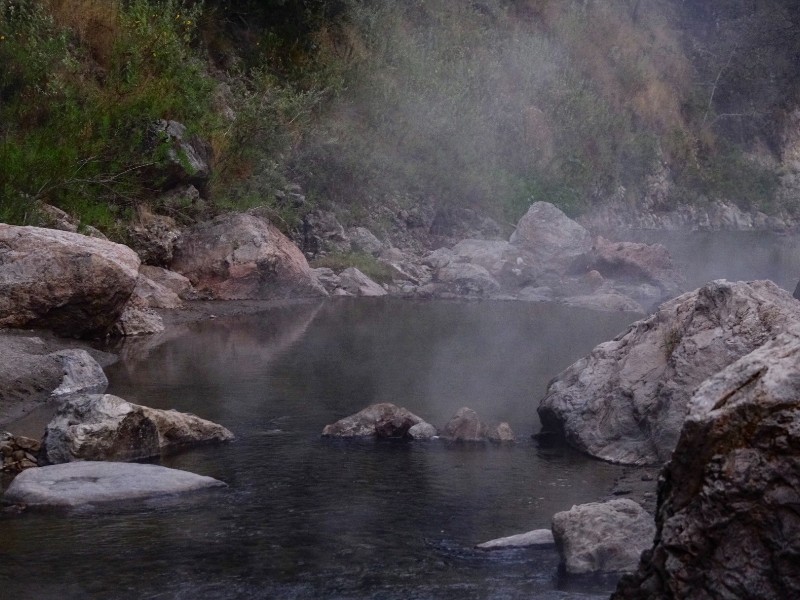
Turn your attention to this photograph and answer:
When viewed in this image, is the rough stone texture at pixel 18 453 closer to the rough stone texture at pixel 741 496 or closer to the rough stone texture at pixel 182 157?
the rough stone texture at pixel 741 496

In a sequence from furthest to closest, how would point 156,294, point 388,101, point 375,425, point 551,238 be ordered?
point 388,101 → point 551,238 → point 156,294 → point 375,425

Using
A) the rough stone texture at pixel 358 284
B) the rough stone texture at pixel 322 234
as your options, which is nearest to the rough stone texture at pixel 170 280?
the rough stone texture at pixel 358 284

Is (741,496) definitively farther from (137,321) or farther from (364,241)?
(364,241)

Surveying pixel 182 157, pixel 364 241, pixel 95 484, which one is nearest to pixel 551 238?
pixel 364 241

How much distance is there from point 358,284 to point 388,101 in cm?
822

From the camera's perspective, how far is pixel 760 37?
139ft

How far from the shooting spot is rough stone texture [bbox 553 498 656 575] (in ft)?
18.4

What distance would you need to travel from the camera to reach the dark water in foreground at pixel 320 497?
18.1 ft

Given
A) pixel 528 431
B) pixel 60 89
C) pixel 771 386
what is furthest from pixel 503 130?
pixel 771 386

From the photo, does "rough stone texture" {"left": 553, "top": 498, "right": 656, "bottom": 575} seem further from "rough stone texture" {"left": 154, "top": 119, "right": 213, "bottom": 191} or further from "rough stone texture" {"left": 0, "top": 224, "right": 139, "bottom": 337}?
"rough stone texture" {"left": 154, "top": 119, "right": 213, "bottom": 191}

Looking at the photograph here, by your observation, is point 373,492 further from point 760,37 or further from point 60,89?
point 760,37

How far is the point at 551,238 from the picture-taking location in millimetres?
22203

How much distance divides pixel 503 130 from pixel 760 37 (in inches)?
721

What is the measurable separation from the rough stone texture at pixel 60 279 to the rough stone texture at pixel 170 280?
4.05 m
